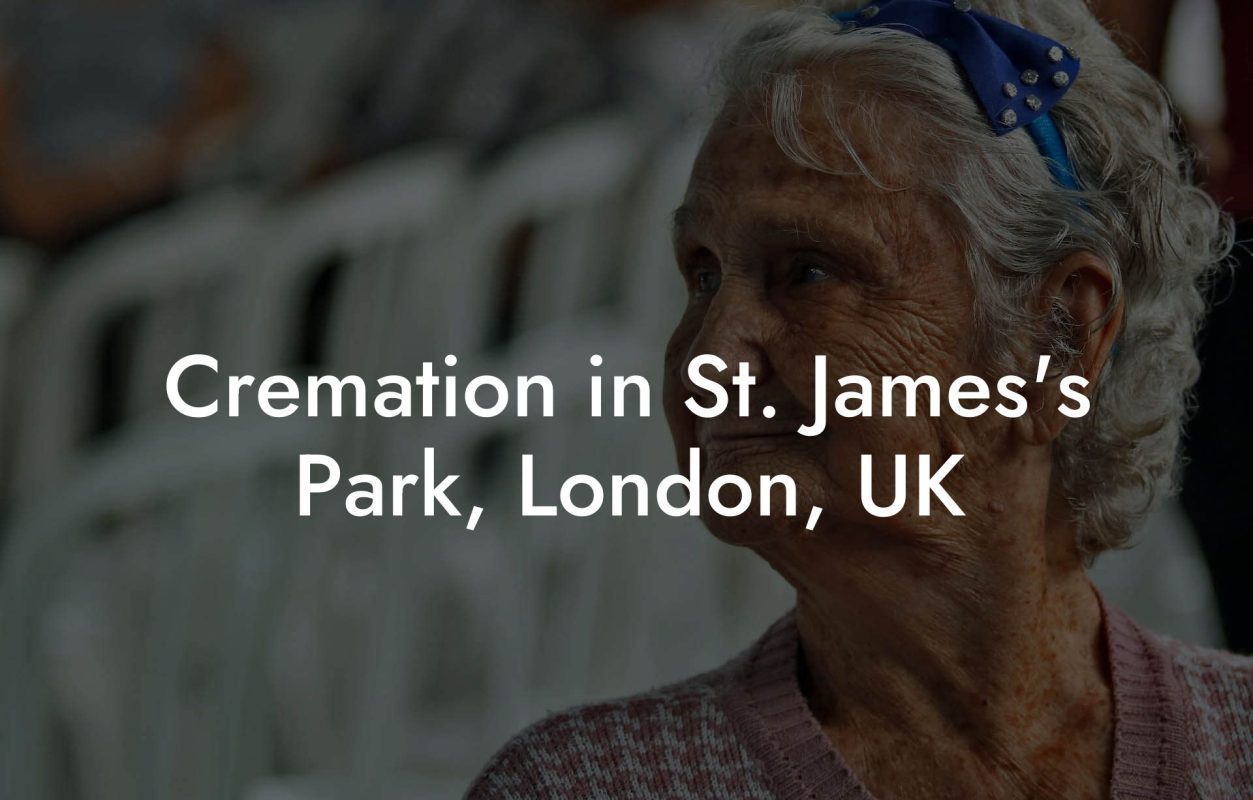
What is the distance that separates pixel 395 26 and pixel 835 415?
90.6 inches

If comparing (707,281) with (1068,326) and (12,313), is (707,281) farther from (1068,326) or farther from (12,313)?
(12,313)

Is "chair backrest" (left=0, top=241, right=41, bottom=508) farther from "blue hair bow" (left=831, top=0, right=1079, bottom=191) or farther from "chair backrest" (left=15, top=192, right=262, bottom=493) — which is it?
"blue hair bow" (left=831, top=0, right=1079, bottom=191)

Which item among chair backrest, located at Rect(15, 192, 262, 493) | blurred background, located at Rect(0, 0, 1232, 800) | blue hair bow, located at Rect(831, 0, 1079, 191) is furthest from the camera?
chair backrest, located at Rect(15, 192, 262, 493)

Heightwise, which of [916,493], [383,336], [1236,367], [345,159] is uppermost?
[345,159]

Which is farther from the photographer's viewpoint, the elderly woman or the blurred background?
the blurred background

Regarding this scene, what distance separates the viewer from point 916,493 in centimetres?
103

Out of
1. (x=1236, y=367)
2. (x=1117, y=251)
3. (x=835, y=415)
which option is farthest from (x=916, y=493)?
→ (x=1236, y=367)

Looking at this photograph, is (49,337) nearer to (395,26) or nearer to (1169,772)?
(395,26)

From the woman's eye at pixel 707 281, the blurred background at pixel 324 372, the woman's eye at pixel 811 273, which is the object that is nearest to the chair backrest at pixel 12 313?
the blurred background at pixel 324 372

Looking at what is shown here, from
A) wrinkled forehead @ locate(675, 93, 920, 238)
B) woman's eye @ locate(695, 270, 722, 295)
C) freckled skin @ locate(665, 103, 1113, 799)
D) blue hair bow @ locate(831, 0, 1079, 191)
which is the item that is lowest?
freckled skin @ locate(665, 103, 1113, 799)

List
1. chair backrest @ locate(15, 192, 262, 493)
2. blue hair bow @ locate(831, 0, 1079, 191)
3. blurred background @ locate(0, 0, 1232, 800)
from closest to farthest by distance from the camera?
blue hair bow @ locate(831, 0, 1079, 191) → blurred background @ locate(0, 0, 1232, 800) → chair backrest @ locate(15, 192, 262, 493)

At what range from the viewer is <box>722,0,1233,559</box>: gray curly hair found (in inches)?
40.7

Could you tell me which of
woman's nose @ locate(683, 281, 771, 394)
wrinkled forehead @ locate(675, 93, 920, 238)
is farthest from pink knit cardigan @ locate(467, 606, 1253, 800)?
wrinkled forehead @ locate(675, 93, 920, 238)

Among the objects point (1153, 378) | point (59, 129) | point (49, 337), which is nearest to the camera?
point (1153, 378)
